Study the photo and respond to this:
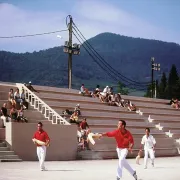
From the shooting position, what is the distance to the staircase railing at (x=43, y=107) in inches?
952

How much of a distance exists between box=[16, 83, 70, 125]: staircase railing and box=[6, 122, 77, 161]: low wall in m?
1.18

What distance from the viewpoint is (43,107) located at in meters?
25.7

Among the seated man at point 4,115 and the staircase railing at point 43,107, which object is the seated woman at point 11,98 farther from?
the staircase railing at point 43,107

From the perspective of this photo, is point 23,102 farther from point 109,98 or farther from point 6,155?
point 109,98

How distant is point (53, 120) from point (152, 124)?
1159 centimetres

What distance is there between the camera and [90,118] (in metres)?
28.5

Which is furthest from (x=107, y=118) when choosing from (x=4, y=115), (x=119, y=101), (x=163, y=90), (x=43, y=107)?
(x=163, y=90)

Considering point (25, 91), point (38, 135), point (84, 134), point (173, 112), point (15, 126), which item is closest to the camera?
point (38, 135)

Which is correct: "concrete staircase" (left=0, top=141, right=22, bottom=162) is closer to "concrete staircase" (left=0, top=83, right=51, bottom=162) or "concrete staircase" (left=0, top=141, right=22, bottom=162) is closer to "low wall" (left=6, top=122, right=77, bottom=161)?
"concrete staircase" (left=0, top=83, right=51, bottom=162)

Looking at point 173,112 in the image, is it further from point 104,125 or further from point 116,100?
point 104,125

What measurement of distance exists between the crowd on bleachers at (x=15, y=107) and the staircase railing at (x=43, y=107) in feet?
1.22

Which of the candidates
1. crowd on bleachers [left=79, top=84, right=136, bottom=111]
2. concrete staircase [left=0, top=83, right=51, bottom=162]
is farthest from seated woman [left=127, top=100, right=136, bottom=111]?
concrete staircase [left=0, top=83, right=51, bottom=162]

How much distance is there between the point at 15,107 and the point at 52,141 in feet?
13.2

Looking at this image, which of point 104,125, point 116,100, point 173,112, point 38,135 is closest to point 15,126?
point 38,135
